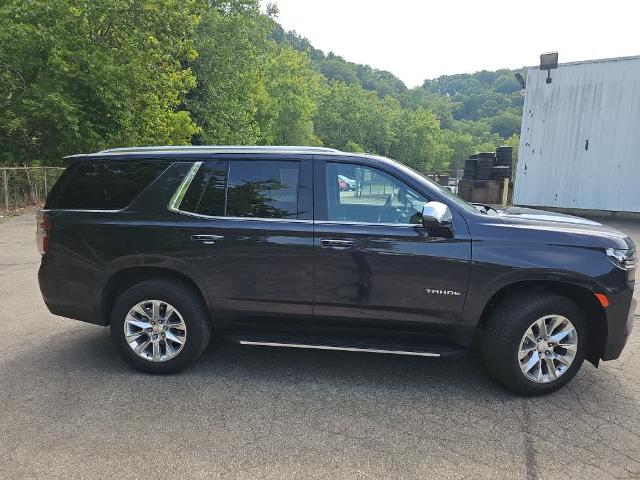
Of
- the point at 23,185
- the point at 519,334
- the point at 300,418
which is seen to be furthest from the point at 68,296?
the point at 23,185

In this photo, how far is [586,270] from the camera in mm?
3516

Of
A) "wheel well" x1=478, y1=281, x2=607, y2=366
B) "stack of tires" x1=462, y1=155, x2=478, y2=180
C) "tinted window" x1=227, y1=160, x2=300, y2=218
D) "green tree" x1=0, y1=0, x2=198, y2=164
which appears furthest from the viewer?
"stack of tires" x1=462, y1=155, x2=478, y2=180

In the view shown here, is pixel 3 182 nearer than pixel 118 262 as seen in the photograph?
No

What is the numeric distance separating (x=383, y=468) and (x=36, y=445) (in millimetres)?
2180

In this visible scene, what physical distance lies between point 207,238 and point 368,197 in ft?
4.48

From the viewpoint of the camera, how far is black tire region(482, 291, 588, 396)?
358 centimetres

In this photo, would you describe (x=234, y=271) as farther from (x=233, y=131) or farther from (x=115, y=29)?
(x=233, y=131)

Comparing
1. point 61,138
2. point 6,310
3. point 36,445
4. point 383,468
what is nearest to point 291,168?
point 383,468

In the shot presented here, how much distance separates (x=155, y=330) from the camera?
3.99m

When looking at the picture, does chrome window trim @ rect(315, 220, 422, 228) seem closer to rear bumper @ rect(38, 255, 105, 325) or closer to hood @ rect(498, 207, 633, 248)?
hood @ rect(498, 207, 633, 248)

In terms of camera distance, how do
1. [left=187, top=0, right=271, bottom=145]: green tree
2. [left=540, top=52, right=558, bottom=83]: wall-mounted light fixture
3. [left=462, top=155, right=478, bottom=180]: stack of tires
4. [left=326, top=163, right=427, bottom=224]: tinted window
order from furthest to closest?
[left=187, top=0, right=271, bottom=145]: green tree → [left=462, top=155, right=478, bottom=180]: stack of tires → [left=540, top=52, right=558, bottom=83]: wall-mounted light fixture → [left=326, top=163, right=427, bottom=224]: tinted window

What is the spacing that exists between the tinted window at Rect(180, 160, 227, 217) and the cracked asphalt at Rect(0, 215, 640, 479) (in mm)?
1394

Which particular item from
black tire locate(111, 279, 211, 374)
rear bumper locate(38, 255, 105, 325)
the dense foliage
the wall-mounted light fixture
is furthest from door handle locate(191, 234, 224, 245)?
the dense foliage

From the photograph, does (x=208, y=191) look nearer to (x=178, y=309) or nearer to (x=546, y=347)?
(x=178, y=309)
